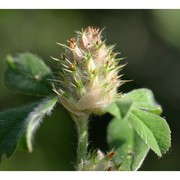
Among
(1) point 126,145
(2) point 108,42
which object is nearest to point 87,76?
(1) point 126,145

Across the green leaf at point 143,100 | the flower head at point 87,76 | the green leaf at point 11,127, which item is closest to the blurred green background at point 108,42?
the green leaf at point 143,100

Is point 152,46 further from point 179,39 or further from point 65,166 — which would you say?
point 65,166

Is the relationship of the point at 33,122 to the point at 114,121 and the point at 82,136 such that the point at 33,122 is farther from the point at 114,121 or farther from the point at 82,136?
the point at 114,121

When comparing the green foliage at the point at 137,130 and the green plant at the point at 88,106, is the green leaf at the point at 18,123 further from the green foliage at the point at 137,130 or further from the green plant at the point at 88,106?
the green foliage at the point at 137,130

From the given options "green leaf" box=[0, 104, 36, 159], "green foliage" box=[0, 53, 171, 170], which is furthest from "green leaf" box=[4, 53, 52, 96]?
"green leaf" box=[0, 104, 36, 159]

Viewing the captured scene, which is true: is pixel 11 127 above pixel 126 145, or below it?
above

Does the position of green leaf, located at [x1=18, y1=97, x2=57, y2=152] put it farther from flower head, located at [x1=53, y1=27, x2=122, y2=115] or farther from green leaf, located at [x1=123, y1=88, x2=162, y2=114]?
green leaf, located at [x1=123, y1=88, x2=162, y2=114]
